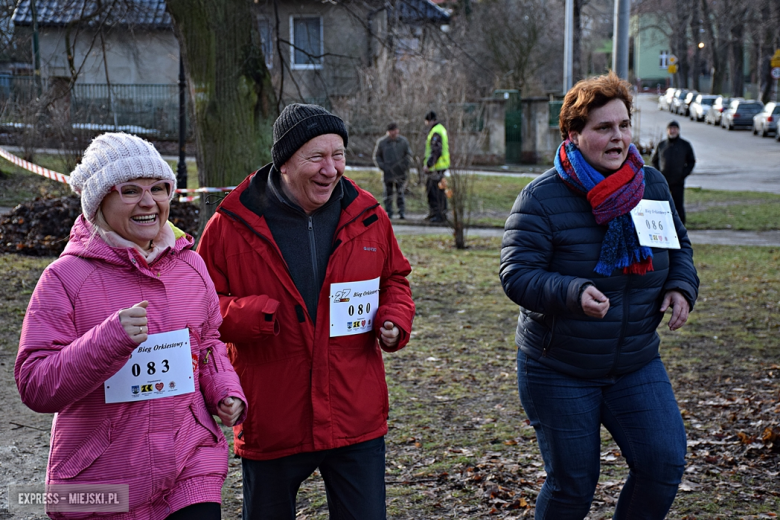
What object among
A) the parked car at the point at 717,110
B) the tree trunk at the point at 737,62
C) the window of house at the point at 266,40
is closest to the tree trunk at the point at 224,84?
the window of house at the point at 266,40

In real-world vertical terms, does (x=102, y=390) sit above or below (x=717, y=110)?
below

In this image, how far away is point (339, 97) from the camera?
24375mm

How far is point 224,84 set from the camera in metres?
8.49

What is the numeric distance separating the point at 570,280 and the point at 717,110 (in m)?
50.0

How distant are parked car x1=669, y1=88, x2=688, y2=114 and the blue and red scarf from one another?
193 ft

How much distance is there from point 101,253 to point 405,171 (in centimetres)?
1487

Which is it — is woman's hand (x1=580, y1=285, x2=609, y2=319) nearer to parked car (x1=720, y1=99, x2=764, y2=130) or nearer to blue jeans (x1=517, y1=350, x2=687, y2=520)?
blue jeans (x1=517, y1=350, x2=687, y2=520)

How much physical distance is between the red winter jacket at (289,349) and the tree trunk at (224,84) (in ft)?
17.9

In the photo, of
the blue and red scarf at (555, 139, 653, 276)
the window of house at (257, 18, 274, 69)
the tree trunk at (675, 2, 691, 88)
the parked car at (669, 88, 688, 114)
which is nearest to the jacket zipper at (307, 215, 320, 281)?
the blue and red scarf at (555, 139, 653, 276)

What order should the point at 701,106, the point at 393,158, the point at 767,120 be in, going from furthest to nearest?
the point at 701,106 → the point at 767,120 → the point at 393,158

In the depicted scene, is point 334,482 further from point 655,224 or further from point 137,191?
point 655,224

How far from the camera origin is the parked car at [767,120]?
1572 inches

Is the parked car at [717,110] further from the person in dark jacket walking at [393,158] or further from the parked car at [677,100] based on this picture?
the person in dark jacket walking at [393,158]

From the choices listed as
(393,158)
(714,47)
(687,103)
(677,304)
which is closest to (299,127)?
(677,304)
